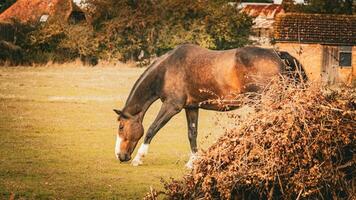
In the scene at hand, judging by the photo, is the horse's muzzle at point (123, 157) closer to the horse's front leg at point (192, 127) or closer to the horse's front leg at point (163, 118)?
the horse's front leg at point (163, 118)

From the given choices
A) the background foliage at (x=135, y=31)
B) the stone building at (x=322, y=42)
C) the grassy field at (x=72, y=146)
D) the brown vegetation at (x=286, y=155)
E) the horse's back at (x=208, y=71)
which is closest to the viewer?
the brown vegetation at (x=286, y=155)

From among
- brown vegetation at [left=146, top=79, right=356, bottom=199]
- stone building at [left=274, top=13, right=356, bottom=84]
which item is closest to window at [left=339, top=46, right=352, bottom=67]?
stone building at [left=274, top=13, right=356, bottom=84]

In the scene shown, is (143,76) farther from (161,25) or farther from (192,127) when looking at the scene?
(161,25)

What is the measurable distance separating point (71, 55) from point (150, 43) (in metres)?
6.33

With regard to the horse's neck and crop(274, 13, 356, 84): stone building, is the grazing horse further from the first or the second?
crop(274, 13, 356, 84): stone building

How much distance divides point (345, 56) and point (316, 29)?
241 centimetres

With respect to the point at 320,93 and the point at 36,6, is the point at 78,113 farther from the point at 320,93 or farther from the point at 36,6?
the point at 36,6

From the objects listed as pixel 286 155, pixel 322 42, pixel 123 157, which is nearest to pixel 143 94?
pixel 123 157

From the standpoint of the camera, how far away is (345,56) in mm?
48000

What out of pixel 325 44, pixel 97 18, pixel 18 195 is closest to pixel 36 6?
pixel 97 18

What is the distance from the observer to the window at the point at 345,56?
4750cm

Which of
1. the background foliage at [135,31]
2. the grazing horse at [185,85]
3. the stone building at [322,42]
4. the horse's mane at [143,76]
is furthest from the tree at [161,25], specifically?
the grazing horse at [185,85]

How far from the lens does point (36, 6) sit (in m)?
69.4

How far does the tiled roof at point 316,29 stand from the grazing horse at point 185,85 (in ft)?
102
